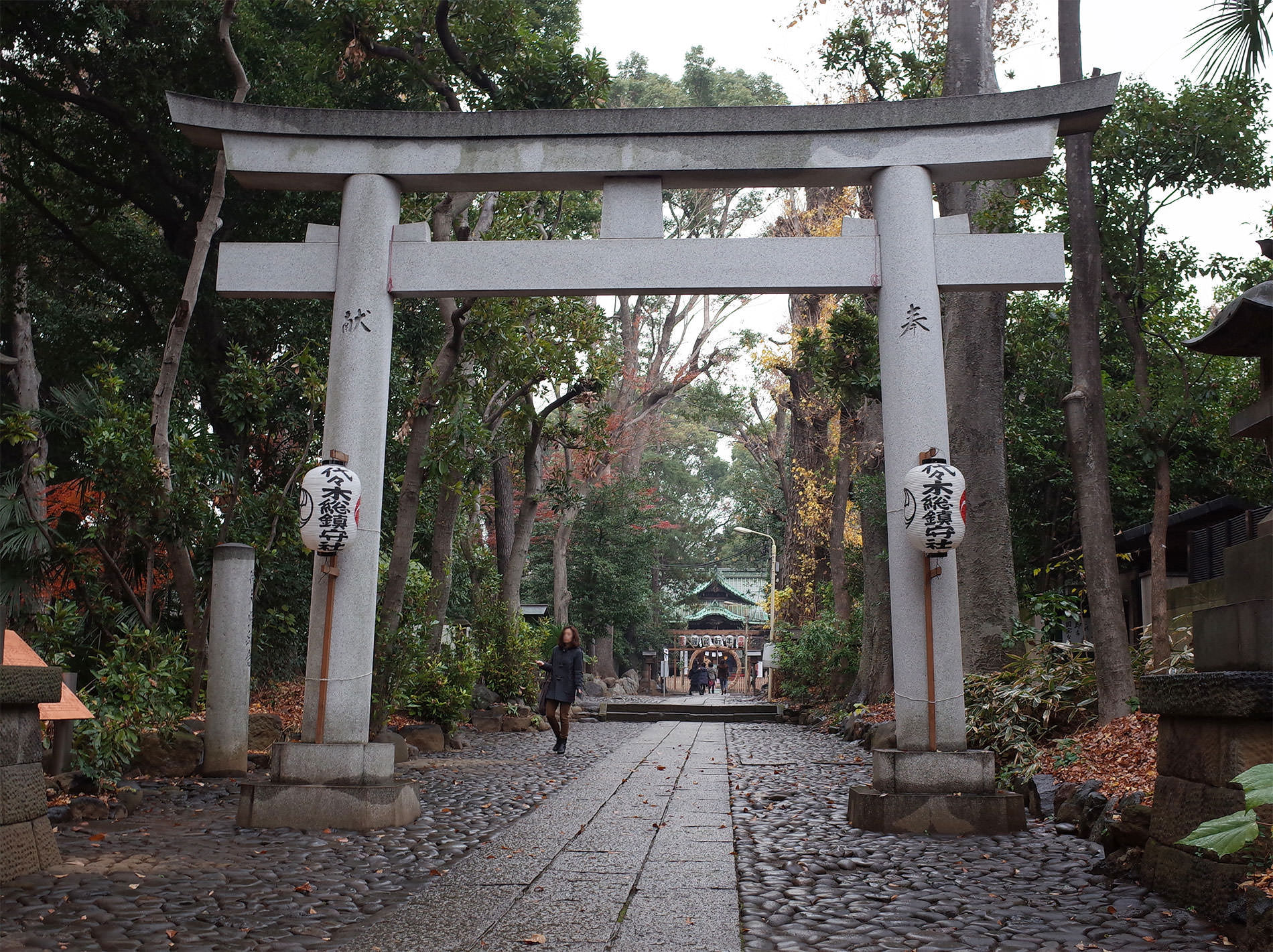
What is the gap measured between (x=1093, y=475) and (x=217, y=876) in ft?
24.9

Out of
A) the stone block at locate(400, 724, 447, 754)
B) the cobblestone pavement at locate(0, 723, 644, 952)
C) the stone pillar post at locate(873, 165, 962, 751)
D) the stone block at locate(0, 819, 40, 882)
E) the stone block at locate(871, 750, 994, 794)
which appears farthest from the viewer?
the stone block at locate(400, 724, 447, 754)

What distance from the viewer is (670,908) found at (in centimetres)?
493

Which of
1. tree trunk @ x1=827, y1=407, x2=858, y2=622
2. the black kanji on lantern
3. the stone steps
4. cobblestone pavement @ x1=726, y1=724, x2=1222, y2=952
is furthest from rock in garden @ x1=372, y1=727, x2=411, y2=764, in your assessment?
tree trunk @ x1=827, y1=407, x2=858, y2=622

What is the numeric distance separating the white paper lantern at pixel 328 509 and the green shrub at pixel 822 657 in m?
12.7

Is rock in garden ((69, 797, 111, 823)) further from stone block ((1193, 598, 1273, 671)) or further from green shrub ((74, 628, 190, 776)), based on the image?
stone block ((1193, 598, 1273, 671))

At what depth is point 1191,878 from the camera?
190 inches

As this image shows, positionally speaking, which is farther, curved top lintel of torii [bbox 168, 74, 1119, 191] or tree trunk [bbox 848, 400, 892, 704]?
tree trunk [bbox 848, 400, 892, 704]

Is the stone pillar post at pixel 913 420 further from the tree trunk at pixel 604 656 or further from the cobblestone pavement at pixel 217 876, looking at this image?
the tree trunk at pixel 604 656

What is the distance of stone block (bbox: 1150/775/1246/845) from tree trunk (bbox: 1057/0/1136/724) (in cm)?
390

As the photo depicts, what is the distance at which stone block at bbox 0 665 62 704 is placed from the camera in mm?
5355

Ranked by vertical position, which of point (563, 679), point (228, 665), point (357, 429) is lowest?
point (563, 679)

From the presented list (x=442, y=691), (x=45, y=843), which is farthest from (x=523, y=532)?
(x=45, y=843)

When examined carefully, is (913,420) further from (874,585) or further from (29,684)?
(874,585)

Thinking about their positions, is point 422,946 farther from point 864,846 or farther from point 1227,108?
point 1227,108
